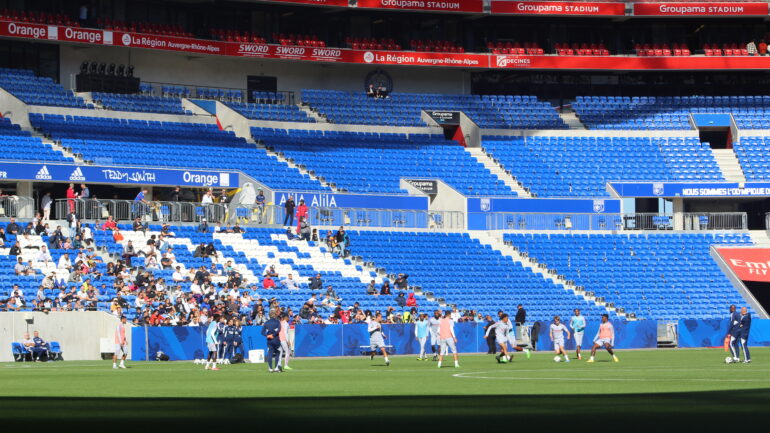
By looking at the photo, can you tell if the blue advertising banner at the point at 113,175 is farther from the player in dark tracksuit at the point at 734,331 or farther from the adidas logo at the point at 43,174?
the player in dark tracksuit at the point at 734,331

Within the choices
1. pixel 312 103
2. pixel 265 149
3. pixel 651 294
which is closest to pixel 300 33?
pixel 312 103

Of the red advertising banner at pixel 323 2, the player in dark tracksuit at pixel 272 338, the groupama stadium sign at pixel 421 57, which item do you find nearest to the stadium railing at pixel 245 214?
the groupama stadium sign at pixel 421 57

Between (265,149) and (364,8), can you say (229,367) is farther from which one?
(364,8)

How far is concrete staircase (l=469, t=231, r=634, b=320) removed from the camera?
5578 centimetres

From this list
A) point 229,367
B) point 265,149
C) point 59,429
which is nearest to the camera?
point 59,429

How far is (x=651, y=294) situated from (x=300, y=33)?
25.6 metres

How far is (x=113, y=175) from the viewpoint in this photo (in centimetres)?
5484

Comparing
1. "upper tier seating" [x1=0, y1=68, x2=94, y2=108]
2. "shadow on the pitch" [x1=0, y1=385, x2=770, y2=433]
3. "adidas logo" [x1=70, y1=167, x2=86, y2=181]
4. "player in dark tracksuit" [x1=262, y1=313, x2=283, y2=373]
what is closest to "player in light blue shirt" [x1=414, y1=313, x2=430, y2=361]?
"player in dark tracksuit" [x1=262, y1=313, x2=283, y2=373]

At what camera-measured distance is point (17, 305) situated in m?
41.4

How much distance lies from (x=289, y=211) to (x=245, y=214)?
196 centimetres

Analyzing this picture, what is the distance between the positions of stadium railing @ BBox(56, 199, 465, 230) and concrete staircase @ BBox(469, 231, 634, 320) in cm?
146

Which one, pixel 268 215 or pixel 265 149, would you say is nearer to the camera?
pixel 268 215

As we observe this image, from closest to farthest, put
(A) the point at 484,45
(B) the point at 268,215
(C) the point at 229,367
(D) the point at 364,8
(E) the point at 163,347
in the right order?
(C) the point at 229,367
(E) the point at 163,347
(B) the point at 268,215
(D) the point at 364,8
(A) the point at 484,45

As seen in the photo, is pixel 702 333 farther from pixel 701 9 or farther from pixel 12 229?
pixel 12 229
